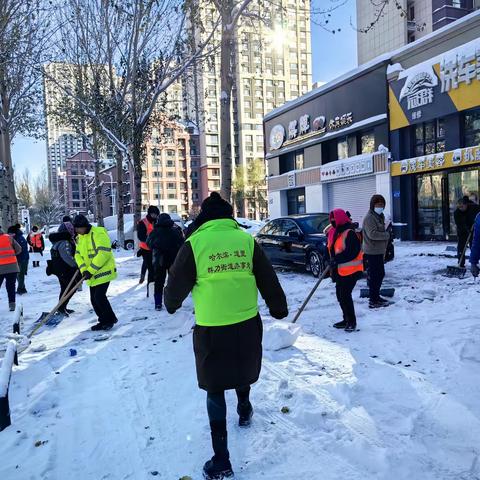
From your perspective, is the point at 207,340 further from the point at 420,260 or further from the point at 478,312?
the point at 420,260

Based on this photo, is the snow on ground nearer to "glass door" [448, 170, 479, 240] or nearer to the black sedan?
the black sedan

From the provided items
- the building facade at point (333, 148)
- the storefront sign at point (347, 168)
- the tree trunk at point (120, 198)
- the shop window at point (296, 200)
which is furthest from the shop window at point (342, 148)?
the tree trunk at point (120, 198)

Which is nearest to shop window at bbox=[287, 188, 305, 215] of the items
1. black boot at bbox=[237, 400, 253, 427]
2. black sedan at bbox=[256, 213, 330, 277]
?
black sedan at bbox=[256, 213, 330, 277]

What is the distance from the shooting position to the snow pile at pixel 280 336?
546cm

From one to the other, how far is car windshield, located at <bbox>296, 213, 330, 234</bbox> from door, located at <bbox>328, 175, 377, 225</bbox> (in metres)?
10.6

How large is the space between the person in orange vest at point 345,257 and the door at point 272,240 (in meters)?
5.44

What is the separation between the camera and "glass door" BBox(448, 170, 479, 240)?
53.8 ft

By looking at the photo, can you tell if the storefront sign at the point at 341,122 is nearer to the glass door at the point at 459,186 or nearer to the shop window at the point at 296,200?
the shop window at the point at 296,200

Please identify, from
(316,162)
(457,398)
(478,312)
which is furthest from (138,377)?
(316,162)

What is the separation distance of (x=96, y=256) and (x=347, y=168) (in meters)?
18.2

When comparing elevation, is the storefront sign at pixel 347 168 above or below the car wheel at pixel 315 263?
above

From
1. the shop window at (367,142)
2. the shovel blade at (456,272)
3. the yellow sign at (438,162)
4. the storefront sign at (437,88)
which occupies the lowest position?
the shovel blade at (456,272)

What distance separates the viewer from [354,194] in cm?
2291

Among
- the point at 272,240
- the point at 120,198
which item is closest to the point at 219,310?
the point at 272,240
